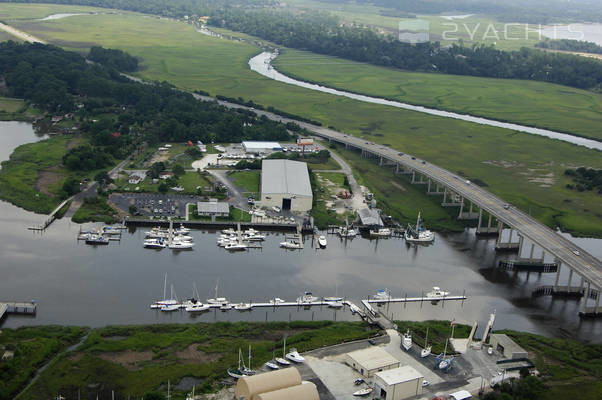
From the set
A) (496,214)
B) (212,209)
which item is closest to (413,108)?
(496,214)

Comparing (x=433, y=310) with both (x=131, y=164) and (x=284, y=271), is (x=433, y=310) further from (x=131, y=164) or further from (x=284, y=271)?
(x=131, y=164)

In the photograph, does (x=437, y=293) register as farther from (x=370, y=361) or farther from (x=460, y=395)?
(x=460, y=395)

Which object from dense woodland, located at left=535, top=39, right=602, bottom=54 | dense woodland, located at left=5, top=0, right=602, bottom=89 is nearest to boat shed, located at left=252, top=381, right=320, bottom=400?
dense woodland, located at left=5, top=0, right=602, bottom=89

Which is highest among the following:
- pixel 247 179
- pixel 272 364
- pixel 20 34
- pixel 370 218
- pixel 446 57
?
pixel 446 57

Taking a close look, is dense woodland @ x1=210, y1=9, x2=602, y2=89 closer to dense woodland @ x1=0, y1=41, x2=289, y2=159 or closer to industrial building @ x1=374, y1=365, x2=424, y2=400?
dense woodland @ x1=0, y1=41, x2=289, y2=159

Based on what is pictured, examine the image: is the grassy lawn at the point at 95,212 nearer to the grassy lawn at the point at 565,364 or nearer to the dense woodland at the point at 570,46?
the grassy lawn at the point at 565,364

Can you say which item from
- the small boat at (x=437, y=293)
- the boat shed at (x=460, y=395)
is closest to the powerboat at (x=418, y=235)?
the small boat at (x=437, y=293)

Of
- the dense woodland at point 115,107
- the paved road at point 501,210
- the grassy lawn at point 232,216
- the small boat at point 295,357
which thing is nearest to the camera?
the small boat at point 295,357
